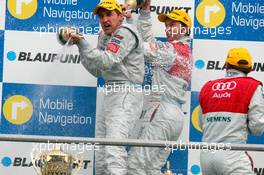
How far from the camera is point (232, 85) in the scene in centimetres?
741

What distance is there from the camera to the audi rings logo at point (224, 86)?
741cm

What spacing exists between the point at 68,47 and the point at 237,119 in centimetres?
176

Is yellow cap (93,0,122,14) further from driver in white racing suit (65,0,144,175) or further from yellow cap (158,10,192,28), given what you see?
yellow cap (158,10,192,28)

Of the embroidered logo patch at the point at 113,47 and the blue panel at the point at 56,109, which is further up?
the embroidered logo patch at the point at 113,47

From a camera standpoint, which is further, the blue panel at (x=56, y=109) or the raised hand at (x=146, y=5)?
the blue panel at (x=56, y=109)

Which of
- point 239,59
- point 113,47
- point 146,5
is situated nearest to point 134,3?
point 146,5

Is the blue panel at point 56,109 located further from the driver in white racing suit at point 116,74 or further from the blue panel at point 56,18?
the blue panel at point 56,18

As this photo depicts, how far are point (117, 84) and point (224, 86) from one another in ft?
3.24

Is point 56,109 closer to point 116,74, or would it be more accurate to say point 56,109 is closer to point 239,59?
point 116,74

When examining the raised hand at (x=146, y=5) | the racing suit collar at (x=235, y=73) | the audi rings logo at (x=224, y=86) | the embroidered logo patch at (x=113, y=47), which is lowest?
the audi rings logo at (x=224, y=86)

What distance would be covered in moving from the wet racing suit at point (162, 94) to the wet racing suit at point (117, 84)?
182 mm

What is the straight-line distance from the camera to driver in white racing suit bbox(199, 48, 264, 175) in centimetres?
729

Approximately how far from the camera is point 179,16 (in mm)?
8344

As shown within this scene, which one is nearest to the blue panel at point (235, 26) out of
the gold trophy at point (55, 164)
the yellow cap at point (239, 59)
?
the yellow cap at point (239, 59)
